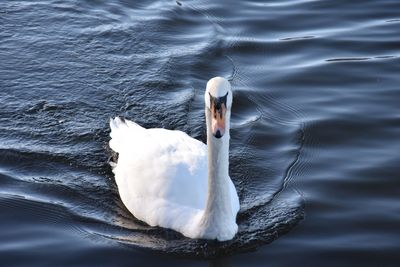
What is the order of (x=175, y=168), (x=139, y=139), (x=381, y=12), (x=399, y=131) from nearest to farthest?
(x=175, y=168) → (x=139, y=139) → (x=399, y=131) → (x=381, y=12)

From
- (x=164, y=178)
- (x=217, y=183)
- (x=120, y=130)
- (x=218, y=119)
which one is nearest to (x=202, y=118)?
(x=120, y=130)

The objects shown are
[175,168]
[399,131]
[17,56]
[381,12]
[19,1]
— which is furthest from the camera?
[381,12]

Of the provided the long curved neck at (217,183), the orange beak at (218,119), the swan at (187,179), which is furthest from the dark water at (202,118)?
the orange beak at (218,119)

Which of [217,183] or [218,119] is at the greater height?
[218,119]

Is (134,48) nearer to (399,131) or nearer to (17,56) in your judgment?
(17,56)

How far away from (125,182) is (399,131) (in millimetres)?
3688

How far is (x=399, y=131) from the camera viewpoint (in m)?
11.7

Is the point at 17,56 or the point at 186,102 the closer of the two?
the point at 186,102

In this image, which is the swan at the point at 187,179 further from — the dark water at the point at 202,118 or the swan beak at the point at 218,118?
the dark water at the point at 202,118

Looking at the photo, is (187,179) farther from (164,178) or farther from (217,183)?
(217,183)

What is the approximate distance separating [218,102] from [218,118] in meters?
0.14

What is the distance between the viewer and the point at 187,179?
945 cm

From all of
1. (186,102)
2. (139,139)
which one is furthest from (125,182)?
(186,102)

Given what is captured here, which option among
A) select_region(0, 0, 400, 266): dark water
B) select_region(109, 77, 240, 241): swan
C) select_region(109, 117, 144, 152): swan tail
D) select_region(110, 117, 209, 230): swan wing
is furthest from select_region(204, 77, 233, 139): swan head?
select_region(109, 117, 144, 152): swan tail
